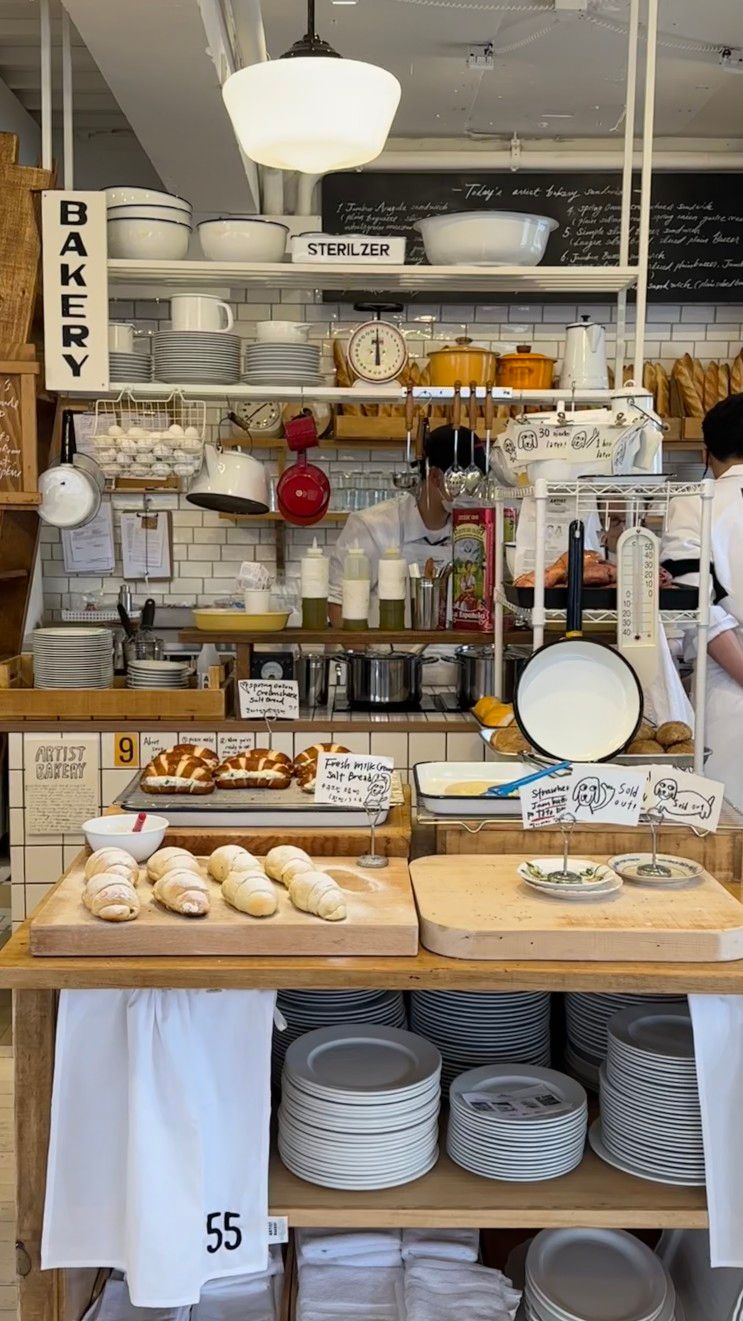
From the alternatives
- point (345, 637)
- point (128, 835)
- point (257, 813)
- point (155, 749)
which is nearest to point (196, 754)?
point (257, 813)

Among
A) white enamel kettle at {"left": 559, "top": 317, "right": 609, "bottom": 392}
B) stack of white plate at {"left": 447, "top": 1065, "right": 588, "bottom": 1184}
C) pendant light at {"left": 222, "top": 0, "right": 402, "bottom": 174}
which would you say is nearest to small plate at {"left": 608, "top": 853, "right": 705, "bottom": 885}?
stack of white plate at {"left": 447, "top": 1065, "right": 588, "bottom": 1184}

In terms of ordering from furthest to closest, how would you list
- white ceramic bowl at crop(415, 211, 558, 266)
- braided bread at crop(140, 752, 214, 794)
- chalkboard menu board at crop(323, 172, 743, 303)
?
chalkboard menu board at crop(323, 172, 743, 303)
white ceramic bowl at crop(415, 211, 558, 266)
braided bread at crop(140, 752, 214, 794)

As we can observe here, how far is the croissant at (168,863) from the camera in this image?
7.41 feet

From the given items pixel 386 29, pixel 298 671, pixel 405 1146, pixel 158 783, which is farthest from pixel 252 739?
pixel 386 29

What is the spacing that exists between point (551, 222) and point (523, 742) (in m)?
2.15

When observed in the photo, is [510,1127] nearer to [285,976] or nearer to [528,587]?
[285,976]

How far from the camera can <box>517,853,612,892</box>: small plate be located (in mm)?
2236

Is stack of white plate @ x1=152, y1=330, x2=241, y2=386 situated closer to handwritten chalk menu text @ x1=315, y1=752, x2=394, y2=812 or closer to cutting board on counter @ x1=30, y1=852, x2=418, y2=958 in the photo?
handwritten chalk menu text @ x1=315, y1=752, x2=394, y2=812

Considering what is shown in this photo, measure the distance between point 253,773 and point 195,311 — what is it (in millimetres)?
2218

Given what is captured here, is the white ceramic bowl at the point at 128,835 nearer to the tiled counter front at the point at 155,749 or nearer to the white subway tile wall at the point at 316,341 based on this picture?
the tiled counter front at the point at 155,749

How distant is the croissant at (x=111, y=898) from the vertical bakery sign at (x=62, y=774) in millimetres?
2261

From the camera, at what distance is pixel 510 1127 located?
2125 mm

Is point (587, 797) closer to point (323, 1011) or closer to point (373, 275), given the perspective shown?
point (323, 1011)

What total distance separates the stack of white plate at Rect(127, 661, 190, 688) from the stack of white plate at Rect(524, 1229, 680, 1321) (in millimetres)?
2531
